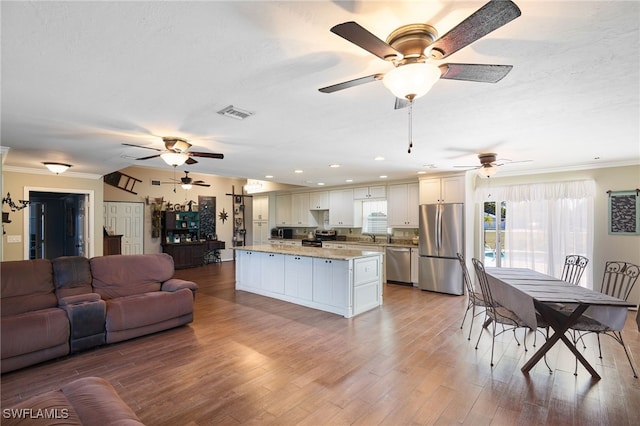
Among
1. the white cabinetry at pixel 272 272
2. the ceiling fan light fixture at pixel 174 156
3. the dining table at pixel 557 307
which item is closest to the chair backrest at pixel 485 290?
the dining table at pixel 557 307

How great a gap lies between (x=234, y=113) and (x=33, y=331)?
9.28 ft

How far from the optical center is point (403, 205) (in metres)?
6.90

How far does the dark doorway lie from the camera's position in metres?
7.63

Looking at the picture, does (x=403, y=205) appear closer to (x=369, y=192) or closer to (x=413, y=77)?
(x=369, y=192)

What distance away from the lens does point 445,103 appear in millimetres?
2480

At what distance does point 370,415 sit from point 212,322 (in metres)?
2.72

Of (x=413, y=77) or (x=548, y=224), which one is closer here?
(x=413, y=77)

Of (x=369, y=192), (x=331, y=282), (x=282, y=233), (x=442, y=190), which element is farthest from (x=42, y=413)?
(x=282, y=233)

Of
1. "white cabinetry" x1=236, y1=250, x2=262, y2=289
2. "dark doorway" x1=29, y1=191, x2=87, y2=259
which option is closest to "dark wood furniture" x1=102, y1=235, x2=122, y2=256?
"dark doorway" x1=29, y1=191, x2=87, y2=259

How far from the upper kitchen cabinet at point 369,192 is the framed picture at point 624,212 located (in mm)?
3928

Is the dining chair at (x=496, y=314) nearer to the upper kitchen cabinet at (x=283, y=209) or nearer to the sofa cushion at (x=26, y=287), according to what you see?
the sofa cushion at (x=26, y=287)

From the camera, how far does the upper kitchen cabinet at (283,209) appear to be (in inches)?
365

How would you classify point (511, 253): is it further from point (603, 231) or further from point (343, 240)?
point (343, 240)

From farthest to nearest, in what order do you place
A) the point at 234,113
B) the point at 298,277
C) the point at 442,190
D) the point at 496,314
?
the point at 442,190 < the point at 298,277 < the point at 496,314 < the point at 234,113
